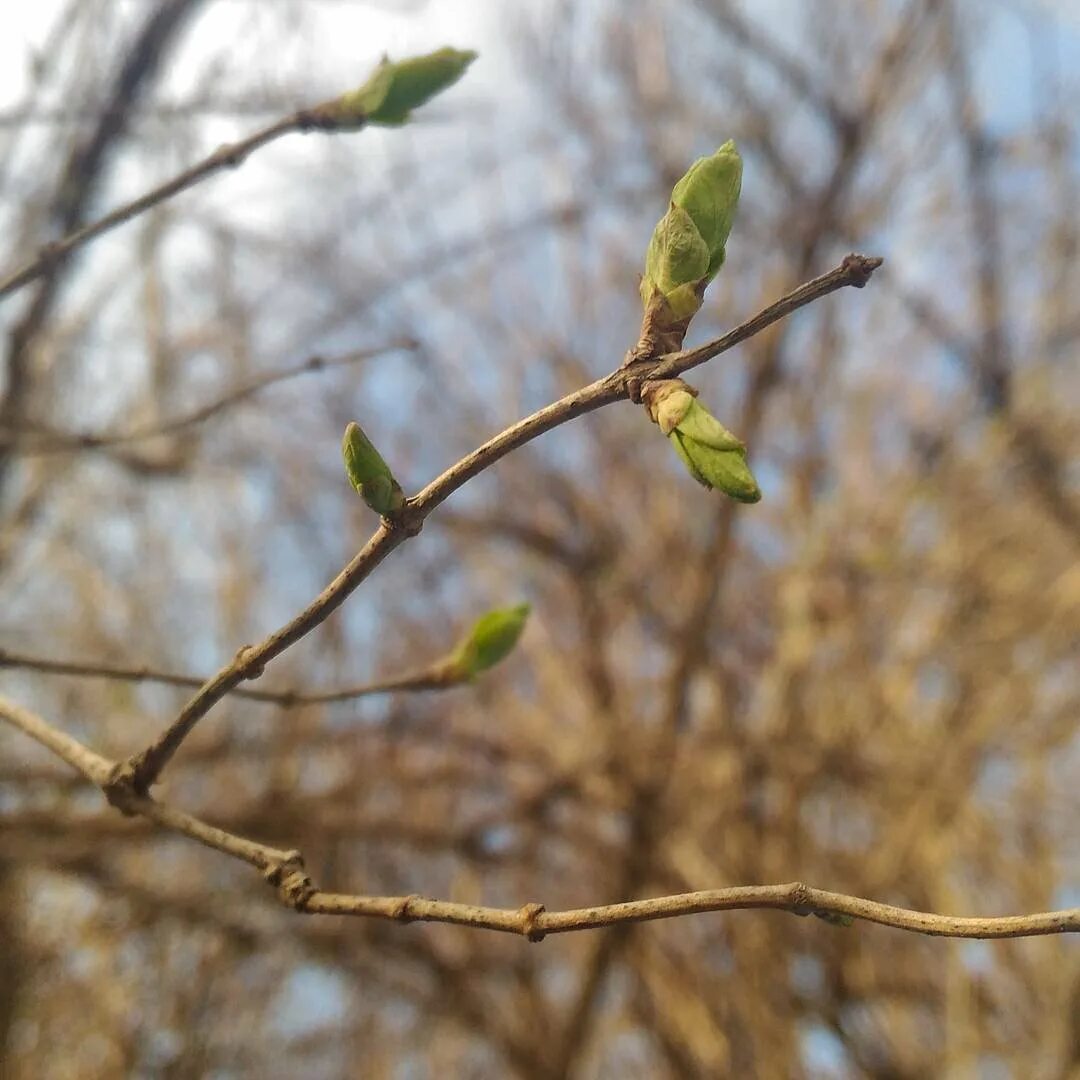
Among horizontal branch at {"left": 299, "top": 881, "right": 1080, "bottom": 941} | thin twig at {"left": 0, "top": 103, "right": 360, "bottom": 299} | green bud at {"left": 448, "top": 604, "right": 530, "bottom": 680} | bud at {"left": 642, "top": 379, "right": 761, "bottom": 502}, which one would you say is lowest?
horizontal branch at {"left": 299, "top": 881, "right": 1080, "bottom": 941}

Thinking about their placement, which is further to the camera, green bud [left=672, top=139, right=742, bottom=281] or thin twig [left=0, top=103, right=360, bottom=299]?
thin twig [left=0, top=103, right=360, bottom=299]

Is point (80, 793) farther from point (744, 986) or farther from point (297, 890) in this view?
point (297, 890)

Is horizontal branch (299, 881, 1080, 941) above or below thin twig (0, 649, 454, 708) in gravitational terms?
below

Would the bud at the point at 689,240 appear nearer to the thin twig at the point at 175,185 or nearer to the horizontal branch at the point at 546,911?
the horizontal branch at the point at 546,911

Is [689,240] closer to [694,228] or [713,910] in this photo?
[694,228]

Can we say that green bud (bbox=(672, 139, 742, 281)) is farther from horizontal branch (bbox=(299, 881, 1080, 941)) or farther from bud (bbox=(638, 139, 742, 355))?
horizontal branch (bbox=(299, 881, 1080, 941))

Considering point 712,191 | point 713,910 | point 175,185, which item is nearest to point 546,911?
point 713,910

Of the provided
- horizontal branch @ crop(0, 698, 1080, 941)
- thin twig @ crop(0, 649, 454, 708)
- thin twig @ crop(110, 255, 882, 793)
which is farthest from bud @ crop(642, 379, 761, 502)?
thin twig @ crop(0, 649, 454, 708)
